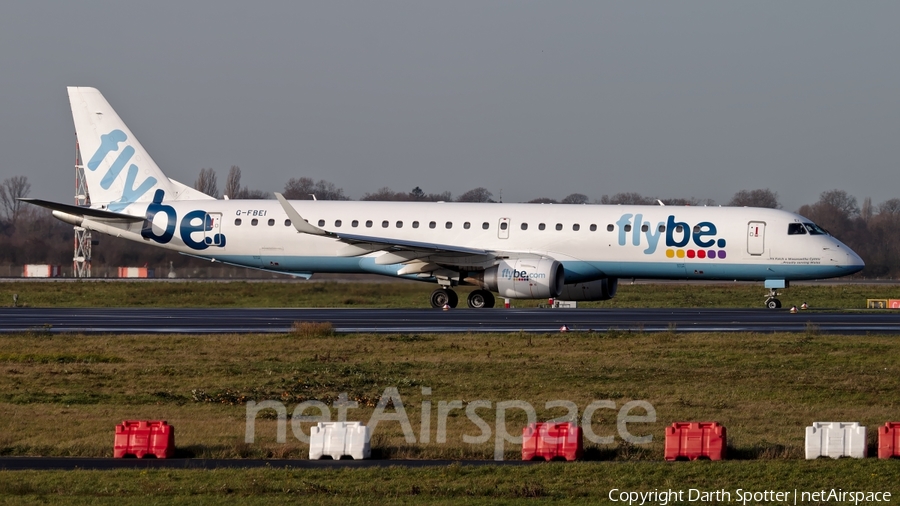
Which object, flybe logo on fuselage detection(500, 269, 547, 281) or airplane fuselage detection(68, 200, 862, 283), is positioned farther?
airplane fuselage detection(68, 200, 862, 283)

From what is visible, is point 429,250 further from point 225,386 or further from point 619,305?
point 225,386

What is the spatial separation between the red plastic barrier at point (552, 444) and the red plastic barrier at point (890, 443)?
10.9 feet

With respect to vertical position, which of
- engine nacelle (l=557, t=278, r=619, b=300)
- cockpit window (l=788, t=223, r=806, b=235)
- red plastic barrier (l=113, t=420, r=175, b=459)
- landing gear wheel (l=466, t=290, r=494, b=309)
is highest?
cockpit window (l=788, t=223, r=806, b=235)

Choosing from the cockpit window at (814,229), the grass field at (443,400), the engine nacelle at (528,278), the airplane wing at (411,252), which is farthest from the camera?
the cockpit window at (814,229)

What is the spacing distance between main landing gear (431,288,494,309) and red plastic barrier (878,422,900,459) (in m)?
24.9

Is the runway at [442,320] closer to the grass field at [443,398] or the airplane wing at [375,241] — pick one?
the airplane wing at [375,241]

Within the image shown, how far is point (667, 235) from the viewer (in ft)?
115

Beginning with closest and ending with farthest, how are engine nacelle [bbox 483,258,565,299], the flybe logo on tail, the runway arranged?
the runway < engine nacelle [bbox 483,258,565,299] < the flybe logo on tail

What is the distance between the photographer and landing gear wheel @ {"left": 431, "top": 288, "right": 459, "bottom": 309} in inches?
1453

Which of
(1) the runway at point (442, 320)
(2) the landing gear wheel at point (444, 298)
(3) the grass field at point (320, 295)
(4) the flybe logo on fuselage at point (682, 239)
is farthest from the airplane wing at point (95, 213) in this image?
(4) the flybe logo on fuselage at point (682, 239)

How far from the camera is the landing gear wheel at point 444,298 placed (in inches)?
1453

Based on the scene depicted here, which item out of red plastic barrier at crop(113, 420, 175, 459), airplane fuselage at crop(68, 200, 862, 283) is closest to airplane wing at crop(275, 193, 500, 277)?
airplane fuselage at crop(68, 200, 862, 283)

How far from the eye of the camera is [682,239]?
34938 mm

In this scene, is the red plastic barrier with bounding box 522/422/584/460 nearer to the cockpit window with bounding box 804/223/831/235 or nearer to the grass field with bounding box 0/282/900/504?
the grass field with bounding box 0/282/900/504
